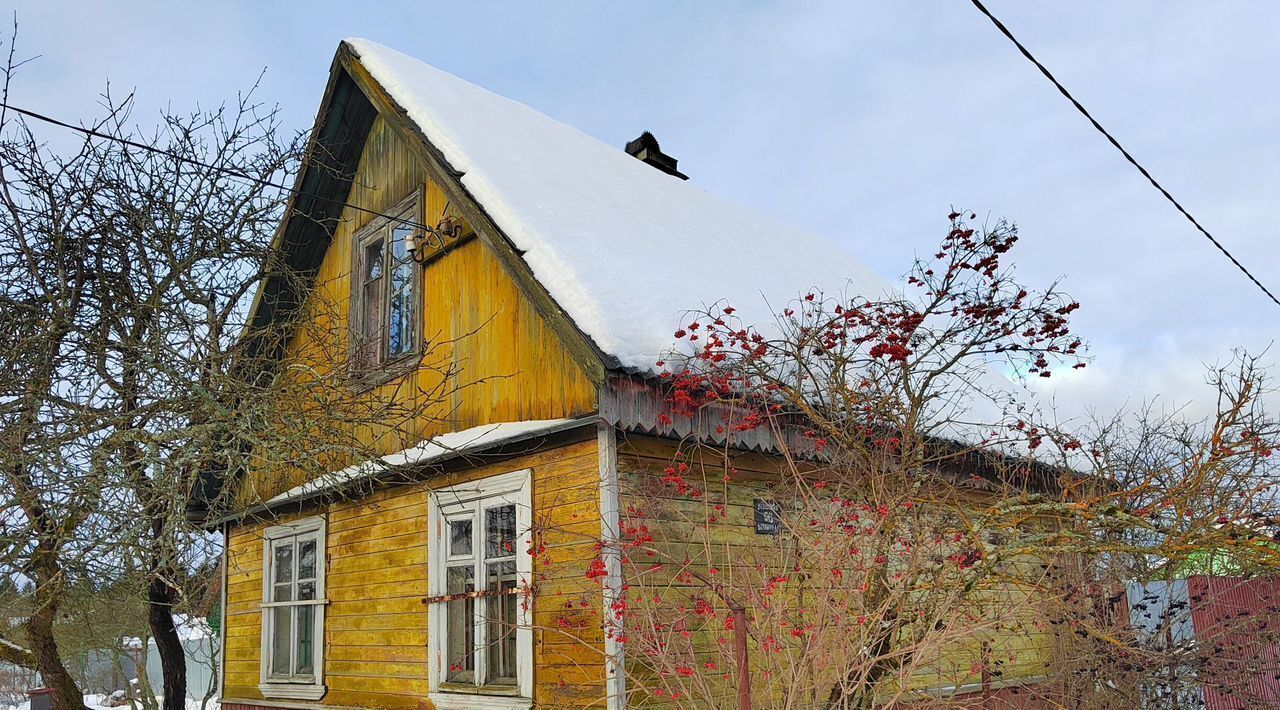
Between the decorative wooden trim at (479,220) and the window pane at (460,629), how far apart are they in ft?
7.09

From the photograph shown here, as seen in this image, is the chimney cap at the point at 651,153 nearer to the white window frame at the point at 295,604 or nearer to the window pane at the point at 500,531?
the white window frame at the point at 295,604

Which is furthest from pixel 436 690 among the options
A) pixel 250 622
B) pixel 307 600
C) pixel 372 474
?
pixel 250 622

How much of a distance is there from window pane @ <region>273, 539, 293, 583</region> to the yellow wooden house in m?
0.02

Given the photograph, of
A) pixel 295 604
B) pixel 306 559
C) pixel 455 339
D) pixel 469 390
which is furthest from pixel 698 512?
pixel 306 559

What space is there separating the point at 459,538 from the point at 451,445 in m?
0.75

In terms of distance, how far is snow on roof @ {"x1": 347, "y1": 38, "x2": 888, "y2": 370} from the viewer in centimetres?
701

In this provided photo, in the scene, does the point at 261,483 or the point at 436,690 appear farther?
the point at 261,483

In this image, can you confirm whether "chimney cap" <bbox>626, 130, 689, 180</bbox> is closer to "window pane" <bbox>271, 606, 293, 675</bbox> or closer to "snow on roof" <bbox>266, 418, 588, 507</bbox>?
"snow on roof" <bbox>266, 418, 588, 507</bbox>

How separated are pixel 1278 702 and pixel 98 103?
1209 centimetres

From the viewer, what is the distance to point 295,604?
9680 mm

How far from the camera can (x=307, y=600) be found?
31.8 feet

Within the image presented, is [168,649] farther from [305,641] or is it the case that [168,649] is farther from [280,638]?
[305,641]

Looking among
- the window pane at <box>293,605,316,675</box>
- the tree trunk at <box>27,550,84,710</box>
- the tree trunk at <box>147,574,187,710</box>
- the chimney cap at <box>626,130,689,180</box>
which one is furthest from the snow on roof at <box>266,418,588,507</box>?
the chimney cap at <box>626,130,689,180</box>

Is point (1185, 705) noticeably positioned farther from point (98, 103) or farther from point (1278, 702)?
point (98, 103)
